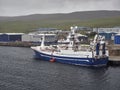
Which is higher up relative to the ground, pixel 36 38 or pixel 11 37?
pixel 11 37

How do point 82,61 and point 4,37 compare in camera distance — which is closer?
point 82,61

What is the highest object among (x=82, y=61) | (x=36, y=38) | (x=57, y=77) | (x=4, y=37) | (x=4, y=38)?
(x=4, y=37)

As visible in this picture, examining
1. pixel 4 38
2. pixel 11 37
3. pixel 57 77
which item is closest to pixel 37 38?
pixel 11 37

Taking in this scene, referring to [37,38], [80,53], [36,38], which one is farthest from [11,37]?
[80,53]

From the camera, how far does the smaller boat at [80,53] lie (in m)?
72.6

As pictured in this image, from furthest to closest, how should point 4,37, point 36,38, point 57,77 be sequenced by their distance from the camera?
point 4,37 < point 36,38 < point 57,77

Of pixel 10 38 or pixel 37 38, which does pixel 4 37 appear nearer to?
pixel 10 38

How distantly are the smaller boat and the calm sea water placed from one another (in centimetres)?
212

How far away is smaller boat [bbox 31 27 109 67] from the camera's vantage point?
72.6 m

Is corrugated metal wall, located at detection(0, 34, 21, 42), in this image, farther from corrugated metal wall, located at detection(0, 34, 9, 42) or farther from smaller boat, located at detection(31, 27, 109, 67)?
smaller boat, located at detection(31, 27, 109, 67)

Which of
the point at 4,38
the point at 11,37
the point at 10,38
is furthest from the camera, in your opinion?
the point at 4,38

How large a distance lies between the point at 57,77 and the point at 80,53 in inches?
619

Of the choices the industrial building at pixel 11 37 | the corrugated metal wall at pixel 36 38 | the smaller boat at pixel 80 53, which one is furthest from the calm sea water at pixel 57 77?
the industrial building at pixel 11 37

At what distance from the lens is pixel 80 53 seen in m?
74.4
